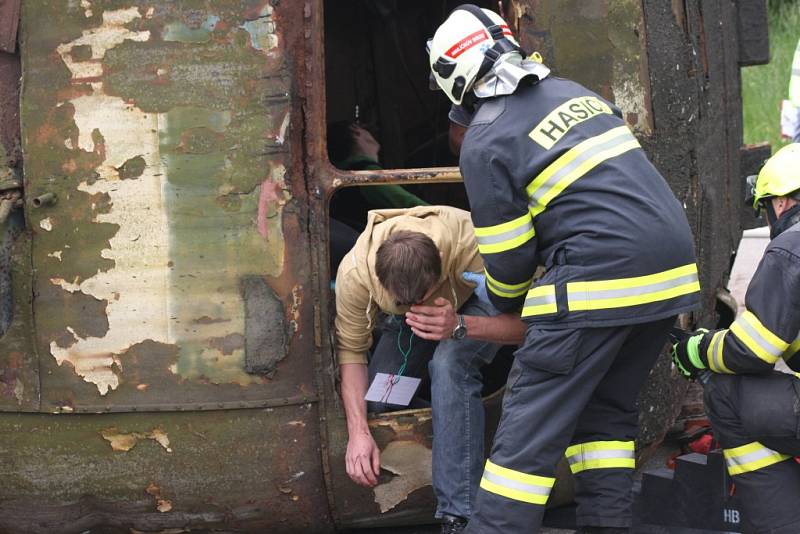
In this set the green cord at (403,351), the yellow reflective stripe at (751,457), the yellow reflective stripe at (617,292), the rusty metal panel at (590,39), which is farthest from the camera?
the green cord at (403,351)

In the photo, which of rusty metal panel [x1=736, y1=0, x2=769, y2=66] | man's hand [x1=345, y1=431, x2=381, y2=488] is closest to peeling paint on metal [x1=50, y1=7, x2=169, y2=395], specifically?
man's hand [x1=345, y1=431, x2=381, y2=488]

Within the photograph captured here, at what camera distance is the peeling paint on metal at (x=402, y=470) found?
414 cm

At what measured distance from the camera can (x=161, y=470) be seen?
409 cm

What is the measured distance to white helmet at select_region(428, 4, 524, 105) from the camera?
11.8 ft

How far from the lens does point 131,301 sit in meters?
3.96

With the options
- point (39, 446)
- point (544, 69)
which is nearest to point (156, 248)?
point (39, 446)

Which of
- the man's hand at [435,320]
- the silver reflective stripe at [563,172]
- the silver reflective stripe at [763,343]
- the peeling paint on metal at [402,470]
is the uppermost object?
the silver reflective stripe at [563,172]

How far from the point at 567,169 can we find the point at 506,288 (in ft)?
1.41

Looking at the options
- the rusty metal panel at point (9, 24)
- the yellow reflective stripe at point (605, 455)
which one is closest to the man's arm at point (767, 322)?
the yellow reflective stripe at point (605, 455)

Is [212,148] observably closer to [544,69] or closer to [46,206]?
[46,206]

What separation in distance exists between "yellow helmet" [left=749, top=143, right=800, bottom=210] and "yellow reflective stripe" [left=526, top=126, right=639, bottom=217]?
0.60 metres

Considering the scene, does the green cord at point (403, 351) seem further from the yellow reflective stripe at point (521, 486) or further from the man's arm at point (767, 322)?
the man's arm at point (767, 322)

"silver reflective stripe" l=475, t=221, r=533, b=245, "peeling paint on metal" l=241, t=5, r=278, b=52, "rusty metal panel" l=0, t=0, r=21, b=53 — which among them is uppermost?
"rusty metal panel" l=0, t=0, r=21, b=53

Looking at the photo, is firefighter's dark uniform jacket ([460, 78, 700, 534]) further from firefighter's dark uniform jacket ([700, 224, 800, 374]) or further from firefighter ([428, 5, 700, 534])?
firefighter's dark uniform jacket ([700, 224, 800, 374])
